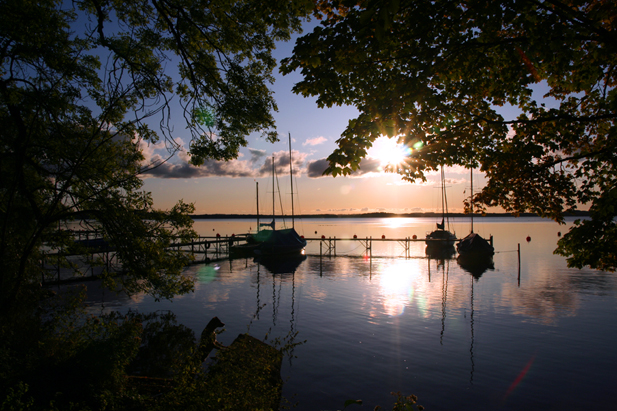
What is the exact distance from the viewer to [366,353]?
12695mm

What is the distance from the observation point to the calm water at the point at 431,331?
392 inches

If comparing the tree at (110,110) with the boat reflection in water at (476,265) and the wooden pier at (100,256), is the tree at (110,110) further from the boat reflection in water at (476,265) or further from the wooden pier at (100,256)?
the boat reflection in water at (476,265)

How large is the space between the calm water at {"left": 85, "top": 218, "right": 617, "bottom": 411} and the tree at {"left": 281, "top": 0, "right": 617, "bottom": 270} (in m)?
4.80

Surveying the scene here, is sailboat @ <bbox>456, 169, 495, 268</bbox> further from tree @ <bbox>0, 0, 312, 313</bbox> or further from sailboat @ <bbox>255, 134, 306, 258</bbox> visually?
tree @ <bbox>0, 0, 312, 313</bbox>

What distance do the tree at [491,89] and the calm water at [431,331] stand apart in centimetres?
480

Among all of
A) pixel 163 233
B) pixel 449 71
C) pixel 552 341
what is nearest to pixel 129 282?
pixel 163 233

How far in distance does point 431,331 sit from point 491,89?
11015mm

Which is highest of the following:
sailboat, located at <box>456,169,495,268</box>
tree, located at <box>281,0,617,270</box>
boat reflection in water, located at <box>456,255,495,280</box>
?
tree, located at <box>281,0,617,270</box>

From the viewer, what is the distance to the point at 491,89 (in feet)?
25.9

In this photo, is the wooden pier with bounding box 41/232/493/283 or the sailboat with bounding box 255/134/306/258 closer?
the wooden pier with bounding box 41/232/493/283

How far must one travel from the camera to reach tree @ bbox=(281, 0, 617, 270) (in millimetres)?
5875

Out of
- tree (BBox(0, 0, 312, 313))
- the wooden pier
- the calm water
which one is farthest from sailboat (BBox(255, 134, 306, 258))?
tree (BBox(0, 0, 312, 313))

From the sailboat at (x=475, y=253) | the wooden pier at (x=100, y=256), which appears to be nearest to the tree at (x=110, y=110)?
the wooden pier at (x=100, y=256)

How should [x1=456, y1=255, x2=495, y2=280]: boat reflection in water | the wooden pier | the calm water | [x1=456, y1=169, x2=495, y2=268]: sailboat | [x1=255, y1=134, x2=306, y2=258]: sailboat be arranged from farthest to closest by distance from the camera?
[x1=255, y1=134, x2=306, y2=258]: sailboat
[x1=456, y1=169, x2=495, y2=268]: sailboat
[x1=456, y1=255, x2=495, y2=280]: boat reflection in water
the wooden pier
the calm water
